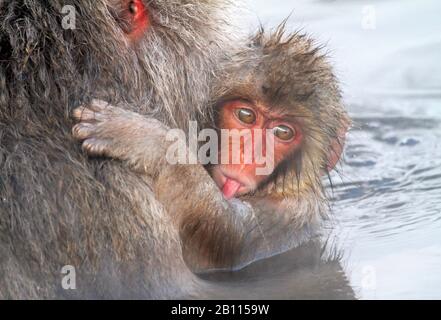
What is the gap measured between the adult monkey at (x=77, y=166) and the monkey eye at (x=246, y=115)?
0.42 meters

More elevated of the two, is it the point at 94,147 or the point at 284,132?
the point at 284,132

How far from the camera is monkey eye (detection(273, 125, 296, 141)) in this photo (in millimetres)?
6223

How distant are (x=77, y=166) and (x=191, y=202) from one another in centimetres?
67

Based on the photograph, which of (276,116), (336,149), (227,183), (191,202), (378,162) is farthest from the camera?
(378,162)

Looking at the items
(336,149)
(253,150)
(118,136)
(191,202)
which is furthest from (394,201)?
(118,136)

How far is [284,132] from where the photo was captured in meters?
6.27

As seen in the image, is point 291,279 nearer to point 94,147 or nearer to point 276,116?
point 276,116

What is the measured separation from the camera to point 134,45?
19.4ft

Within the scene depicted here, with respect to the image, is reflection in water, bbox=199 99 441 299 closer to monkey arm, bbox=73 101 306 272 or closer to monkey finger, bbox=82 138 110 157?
monkey arm, bbox=73 101 306 272

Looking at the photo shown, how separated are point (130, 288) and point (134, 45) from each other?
1.34 m

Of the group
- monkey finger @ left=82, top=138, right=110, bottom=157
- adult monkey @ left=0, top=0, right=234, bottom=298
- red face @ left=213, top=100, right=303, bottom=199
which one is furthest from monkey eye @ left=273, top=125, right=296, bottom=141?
monkey finger @ left=82, top=138, right=110, bottom=157

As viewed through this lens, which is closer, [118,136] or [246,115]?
[118,136]
